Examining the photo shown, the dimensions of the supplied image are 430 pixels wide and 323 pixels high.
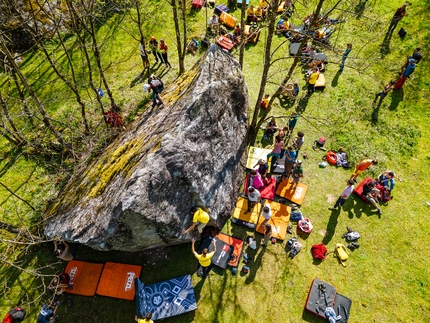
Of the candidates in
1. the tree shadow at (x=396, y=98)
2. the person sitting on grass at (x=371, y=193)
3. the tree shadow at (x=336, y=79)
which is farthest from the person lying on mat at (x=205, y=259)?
the tree shadow at (x=396, y=98)

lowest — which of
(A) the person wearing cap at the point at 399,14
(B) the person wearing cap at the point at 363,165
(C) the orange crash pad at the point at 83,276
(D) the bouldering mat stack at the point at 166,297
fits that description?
(C) the orange crash pad at the point at 83,276

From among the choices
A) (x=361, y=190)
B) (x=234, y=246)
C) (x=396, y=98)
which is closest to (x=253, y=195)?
(x=234, y=246)

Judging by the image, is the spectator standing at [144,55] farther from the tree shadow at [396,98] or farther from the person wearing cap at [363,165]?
the tree shadow at [396,98]

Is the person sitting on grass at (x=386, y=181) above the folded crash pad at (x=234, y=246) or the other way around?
above

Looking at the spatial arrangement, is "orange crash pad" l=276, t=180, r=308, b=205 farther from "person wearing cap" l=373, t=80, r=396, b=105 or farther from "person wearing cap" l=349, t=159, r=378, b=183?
"person wearing cap" l=373, t=80, r=396, b=105

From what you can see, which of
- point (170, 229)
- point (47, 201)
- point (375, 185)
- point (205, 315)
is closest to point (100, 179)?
point (170, 229)

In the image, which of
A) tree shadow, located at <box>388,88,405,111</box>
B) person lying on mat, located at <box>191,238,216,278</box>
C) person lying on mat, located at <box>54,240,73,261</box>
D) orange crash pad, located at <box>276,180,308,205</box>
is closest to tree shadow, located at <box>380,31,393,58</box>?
tree shadow, located at <box>388,88,405,111</box>

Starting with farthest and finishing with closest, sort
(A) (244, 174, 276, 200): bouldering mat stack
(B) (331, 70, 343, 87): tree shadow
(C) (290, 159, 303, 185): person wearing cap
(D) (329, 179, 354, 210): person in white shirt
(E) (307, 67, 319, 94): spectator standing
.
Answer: (B) (331, 70, 343, 87): tree shadow, (E) (307, 67, 319, 94): spectator standing, (C) (290, 159, 303, 185): person wearing cap, (A) (244, 174, 276, 200): bouldering mat stack, (D) (329, 179, 354, 210): person in white shirt
